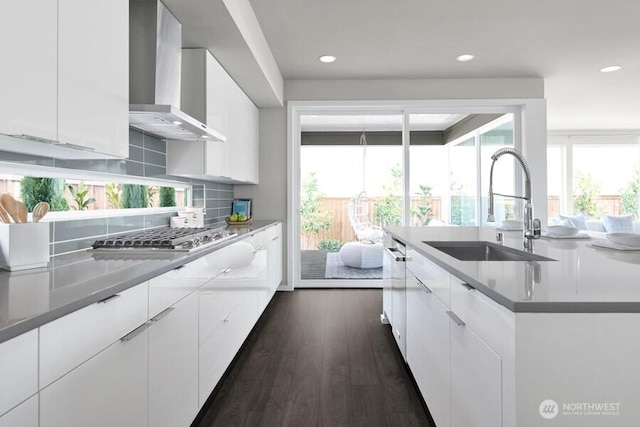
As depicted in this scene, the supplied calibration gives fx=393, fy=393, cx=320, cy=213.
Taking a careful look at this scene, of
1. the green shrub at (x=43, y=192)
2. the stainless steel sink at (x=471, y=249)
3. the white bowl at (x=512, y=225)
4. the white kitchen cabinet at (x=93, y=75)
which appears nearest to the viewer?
the white kitchen cabinet at (x=93, y=75)

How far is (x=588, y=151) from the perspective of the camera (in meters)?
8.20

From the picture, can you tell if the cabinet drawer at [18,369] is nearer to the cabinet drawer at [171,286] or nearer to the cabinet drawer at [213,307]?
the cabinet drawer at [171,286]

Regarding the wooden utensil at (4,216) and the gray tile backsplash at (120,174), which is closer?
the wooden utensil at (4,216)

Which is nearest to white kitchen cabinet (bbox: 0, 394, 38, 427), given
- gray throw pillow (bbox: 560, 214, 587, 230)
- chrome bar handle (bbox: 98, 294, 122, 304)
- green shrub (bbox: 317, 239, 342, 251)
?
chrome bar handle (bbox: 98, 294, 122, 304)

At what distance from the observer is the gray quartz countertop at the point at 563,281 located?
86 centimetres

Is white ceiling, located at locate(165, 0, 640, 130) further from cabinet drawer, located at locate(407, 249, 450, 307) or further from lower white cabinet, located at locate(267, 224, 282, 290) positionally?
cabinet drawer, located at locate(407, 249, 450, 307)

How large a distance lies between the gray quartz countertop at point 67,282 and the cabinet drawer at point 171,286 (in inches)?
1.3

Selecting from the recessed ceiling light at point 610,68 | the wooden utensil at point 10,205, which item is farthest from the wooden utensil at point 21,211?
the recessed ceiling light at point 610,68

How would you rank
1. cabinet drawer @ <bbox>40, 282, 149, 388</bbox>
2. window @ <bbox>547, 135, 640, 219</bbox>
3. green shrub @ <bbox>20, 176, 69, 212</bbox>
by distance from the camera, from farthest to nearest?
window @ <bbox>547, 135, 640, 219</bbox> → green shrub @ <bbox>20, 176, 69, 212</bbox> → cabinet drawer @ <bbox>40, 282, 149, 388</bbox>

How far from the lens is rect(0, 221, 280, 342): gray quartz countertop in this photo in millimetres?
807

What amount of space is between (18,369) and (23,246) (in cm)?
63

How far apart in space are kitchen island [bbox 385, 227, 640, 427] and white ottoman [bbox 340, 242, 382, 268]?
422cm

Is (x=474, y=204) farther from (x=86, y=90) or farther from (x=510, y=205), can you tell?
(x=86, y=90)

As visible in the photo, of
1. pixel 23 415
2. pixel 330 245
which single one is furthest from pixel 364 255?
pixel 23 415
